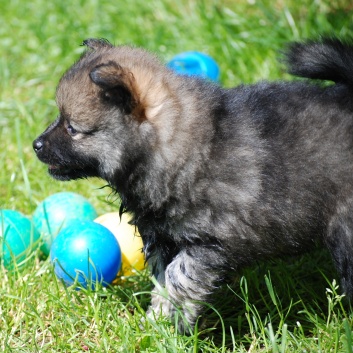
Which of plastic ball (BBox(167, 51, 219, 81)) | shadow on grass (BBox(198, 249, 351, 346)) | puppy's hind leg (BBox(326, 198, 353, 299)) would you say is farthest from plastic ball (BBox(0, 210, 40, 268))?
plastic ball (BBox(167, 51, 219, 81))

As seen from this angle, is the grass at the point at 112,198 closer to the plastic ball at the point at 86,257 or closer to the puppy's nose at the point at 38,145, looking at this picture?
the plastic ball at the point at 86,257

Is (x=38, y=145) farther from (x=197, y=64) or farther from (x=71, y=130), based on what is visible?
(x=197, y=64)

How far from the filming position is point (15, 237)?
3.89 metres

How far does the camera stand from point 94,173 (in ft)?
10.7

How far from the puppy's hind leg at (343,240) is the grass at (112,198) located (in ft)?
0.33

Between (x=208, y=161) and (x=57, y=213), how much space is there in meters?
1.30

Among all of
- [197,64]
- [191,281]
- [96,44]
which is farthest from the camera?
[197,64]

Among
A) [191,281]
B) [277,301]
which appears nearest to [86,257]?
[191,281]

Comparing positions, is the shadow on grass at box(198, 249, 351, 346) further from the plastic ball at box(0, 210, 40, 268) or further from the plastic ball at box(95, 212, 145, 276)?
the plastic ball at box(0, 210, 40, 268)

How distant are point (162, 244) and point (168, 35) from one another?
10.3 ft

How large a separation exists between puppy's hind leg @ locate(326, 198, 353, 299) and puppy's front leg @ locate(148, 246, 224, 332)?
54 cm

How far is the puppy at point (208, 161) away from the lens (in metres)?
3.09

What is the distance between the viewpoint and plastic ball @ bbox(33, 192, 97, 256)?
3971mm

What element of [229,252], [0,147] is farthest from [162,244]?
[0,147]
